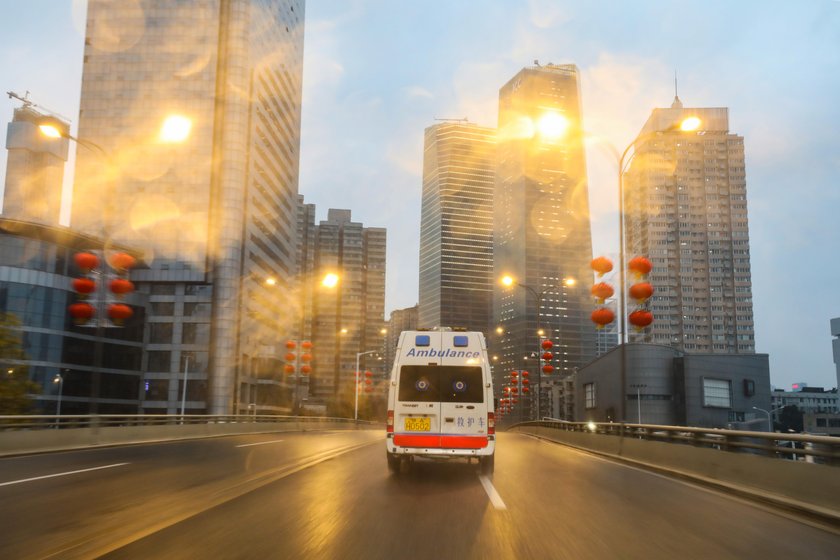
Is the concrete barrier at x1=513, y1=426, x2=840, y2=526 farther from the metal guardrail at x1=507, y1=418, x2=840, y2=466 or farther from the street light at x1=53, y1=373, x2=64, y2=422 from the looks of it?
the street light at x1=53, y1=373, x2=64, y2=422

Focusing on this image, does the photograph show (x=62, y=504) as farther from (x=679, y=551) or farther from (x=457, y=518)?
(x=679, y=551)

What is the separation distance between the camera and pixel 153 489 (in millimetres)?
10125

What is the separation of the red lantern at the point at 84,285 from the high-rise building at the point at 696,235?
569ft

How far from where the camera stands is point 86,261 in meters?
19.4

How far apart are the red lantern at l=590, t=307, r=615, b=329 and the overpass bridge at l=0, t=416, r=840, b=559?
518 cm

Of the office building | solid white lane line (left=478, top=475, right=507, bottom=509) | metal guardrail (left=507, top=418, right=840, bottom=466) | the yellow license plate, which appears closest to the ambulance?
the yellow license plate

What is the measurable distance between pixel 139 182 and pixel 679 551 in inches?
3947

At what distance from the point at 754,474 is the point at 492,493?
4.31 meters

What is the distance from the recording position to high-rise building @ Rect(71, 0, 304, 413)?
9250cm

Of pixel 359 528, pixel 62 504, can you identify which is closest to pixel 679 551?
pixel 359 528

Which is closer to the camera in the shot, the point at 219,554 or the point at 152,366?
the point at 219,554

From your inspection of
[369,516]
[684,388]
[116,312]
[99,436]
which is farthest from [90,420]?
[684,388]

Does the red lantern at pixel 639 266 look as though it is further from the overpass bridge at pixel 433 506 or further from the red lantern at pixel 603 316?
the overpass bridge at pixel 433 506

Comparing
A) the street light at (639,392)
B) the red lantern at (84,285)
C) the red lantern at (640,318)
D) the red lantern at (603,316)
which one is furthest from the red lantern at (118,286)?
the street light at (639,392)
